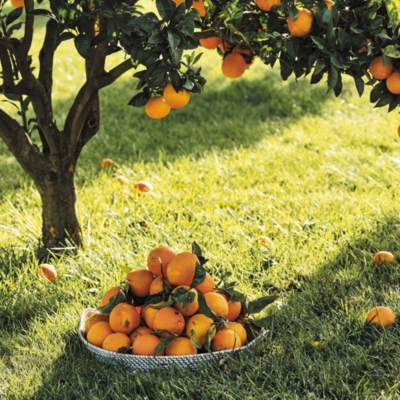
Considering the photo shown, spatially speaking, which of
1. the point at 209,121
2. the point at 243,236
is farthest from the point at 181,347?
the point at 209,121

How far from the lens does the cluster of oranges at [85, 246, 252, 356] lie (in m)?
2.49

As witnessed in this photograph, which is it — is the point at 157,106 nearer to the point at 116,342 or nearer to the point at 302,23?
the point at 302,23

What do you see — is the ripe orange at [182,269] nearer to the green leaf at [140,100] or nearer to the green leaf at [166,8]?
the green leaf at [140,100]

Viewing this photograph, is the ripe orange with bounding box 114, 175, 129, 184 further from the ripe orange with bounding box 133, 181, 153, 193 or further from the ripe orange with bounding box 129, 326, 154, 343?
the ripe orange with bounding box 129, 326, 154, 343

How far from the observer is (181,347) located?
2.49 metres

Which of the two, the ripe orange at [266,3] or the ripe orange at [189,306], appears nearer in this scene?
the ripe orange at [266,3]

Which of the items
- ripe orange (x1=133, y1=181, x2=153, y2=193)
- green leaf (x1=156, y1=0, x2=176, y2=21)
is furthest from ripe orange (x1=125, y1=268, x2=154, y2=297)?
ripe orange (x1=133, y1=181, x2=153, y2=193)

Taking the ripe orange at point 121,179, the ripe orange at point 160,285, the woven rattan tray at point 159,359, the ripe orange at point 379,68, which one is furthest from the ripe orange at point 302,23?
the ripe orange at point 121,179

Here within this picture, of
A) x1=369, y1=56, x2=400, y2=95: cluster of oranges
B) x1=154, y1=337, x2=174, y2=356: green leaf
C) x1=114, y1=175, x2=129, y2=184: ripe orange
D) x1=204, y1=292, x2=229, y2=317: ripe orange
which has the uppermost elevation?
x1=369, y1=56, x2=400, y2=95: cluster of oranges

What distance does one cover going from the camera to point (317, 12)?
2.29 m

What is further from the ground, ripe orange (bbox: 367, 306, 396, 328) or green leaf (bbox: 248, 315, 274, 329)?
green leaf (bbox: 248, 315, 274, 329)

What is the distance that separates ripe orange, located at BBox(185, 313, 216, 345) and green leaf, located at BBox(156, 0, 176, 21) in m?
1.04

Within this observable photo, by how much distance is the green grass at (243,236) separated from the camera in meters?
2.48

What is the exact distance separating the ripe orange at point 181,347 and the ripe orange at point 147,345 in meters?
0.04
